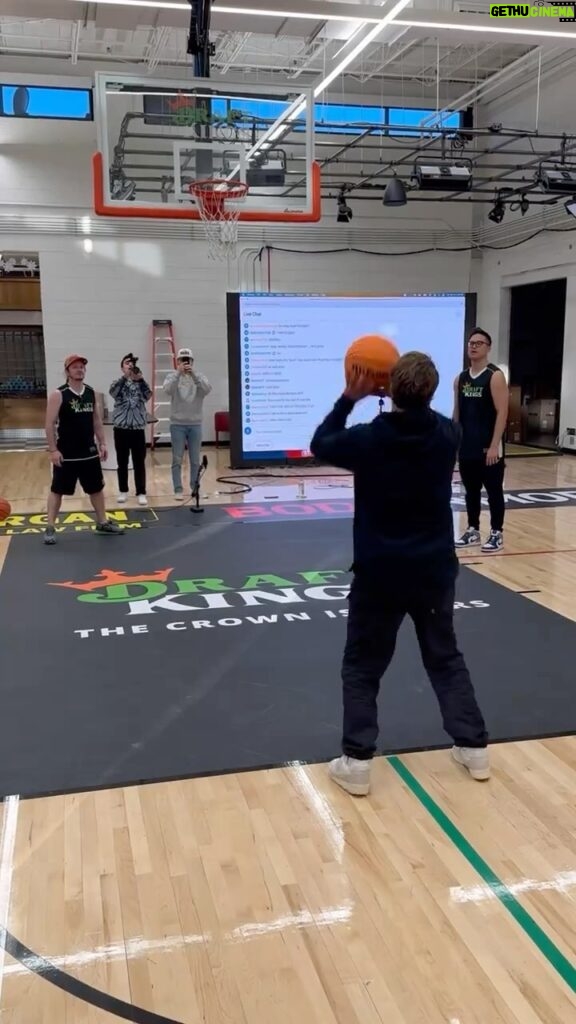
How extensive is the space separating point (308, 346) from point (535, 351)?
228 inches

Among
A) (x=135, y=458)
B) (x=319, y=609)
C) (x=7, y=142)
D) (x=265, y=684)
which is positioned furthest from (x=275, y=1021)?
(x=7, y=142)

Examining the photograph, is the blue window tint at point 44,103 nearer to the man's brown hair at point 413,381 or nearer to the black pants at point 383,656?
the man's brown hair at point 413,381

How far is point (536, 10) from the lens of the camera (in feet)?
21.7

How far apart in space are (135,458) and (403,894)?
618 cm

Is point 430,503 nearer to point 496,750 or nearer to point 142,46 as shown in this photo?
point 496,750

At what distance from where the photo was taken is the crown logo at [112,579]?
5074 mm

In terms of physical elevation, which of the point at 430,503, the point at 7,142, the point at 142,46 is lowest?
the point at 430,503

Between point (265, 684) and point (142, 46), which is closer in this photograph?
point (265, 684)

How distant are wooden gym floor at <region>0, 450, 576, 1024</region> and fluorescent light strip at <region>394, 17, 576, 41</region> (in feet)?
20.0

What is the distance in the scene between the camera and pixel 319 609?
4.59 metres

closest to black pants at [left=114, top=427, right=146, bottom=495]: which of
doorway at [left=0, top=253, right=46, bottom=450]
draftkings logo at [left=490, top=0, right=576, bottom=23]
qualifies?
draftkings logo at [left=490, top=0, right=576, bottom=23]

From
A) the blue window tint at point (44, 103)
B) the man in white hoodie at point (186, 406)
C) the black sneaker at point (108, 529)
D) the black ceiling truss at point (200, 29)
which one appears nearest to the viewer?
the black ceiling truss at point (200, 29)

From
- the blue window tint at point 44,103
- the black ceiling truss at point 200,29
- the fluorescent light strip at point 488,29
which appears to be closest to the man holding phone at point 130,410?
the black ceiling truss at point 200,29

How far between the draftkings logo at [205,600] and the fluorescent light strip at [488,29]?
183 inches
